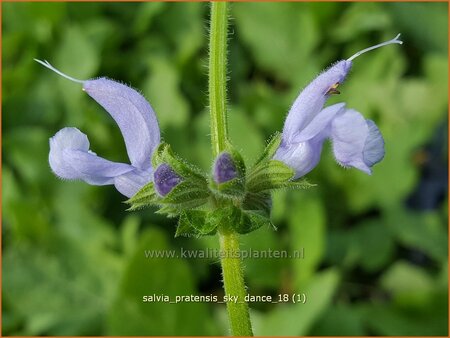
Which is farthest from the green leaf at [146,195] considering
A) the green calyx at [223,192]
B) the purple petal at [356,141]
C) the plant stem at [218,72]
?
the purple petal at [356,141]

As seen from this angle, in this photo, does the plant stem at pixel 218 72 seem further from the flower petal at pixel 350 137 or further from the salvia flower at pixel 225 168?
the flower petal at pixel 350 137

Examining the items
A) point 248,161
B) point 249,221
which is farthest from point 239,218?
point 248,161

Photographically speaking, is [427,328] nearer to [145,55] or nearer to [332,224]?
[332,224]

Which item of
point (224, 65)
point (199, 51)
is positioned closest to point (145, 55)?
point (199, 51)

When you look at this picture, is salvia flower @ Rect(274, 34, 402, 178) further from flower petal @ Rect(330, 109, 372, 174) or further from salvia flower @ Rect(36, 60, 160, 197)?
salvia flower @ Rect(36, 60, 160, 197)

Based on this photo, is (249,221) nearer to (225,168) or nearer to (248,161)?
(225,168)

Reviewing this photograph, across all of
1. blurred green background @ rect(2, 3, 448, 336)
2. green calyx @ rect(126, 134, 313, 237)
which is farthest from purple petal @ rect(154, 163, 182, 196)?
blurred green background @ rect(2, 3, 448, 336)
